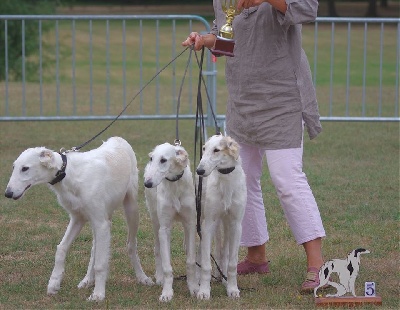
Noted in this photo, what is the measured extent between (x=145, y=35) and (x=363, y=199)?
2886 cm

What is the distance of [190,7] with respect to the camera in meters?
53.3

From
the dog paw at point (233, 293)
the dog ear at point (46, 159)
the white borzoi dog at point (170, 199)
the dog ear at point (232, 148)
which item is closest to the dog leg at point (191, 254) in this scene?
the white borzoi dog at point (170, 199)

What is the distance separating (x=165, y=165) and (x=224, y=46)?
894 millimetres

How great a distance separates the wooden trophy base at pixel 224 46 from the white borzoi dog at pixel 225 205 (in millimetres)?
627

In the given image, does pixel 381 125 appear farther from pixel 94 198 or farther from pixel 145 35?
pixel 145 35

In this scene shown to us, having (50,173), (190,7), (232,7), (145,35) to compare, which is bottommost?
(50,173)

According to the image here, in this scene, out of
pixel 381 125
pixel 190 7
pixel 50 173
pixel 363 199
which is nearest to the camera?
pixel 50 173

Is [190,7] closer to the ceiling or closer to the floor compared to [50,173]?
closer to the ceiling

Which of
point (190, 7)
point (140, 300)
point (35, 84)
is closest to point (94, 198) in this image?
point (140, 300)

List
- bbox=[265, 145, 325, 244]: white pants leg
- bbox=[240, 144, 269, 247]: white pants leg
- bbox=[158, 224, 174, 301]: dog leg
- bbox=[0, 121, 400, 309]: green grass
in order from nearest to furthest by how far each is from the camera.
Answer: bbox=[158, 224, 174, 301]: dog leg, bbox=[0, 121, 400, 309]: green grass, bbox=[265, 145, 325, 244]: white pants leg, bbox=[240, 144, 269, 247]: white pants leg

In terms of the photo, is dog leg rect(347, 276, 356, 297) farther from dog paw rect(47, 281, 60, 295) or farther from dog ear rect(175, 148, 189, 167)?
dog paw rect(47, 281, 60, 295)

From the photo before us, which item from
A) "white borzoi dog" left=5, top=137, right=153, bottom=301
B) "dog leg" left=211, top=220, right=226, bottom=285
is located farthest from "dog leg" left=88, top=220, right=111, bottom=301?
"dog leg" left=211, top=220, right=226, bottom=285

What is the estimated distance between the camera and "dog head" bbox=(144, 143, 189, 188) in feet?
17.4

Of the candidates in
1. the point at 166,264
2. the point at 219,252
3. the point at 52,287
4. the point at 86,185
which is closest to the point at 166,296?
the point at 166,264
